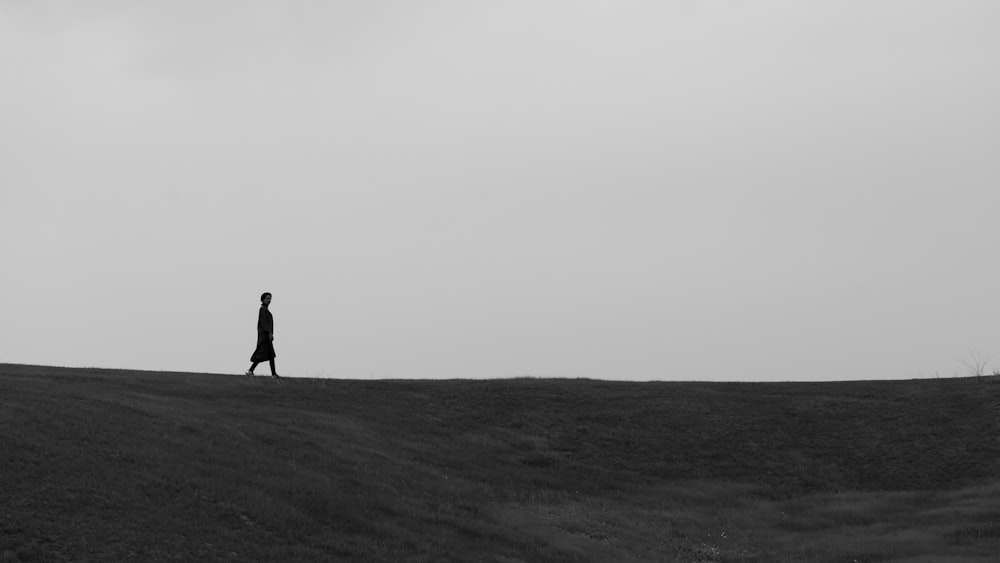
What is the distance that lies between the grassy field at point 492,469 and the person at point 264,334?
34.9 inches

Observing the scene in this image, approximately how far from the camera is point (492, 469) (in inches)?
1025

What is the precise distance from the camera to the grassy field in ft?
56.0

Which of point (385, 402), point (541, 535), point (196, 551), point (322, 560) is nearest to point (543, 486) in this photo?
point (541, 535)

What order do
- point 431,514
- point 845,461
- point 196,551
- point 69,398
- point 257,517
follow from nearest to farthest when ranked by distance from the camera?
point 196,551, point 257,517, point 431,514, point 69,398, point 845,461

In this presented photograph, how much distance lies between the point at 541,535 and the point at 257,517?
587cm

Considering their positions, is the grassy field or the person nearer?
the grassy field

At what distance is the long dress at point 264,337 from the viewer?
29688 mm

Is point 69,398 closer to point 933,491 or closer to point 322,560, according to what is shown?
point 322,560

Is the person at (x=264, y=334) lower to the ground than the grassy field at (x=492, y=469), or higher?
higher

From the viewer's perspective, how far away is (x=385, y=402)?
31.7 m

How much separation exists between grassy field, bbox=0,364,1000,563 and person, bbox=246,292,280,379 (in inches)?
34.9

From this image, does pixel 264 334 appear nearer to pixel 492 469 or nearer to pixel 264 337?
pixel 264 337

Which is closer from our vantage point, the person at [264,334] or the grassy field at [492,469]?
the grassy field at [492,469]

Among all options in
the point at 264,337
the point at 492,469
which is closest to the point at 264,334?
the point at 264,337
